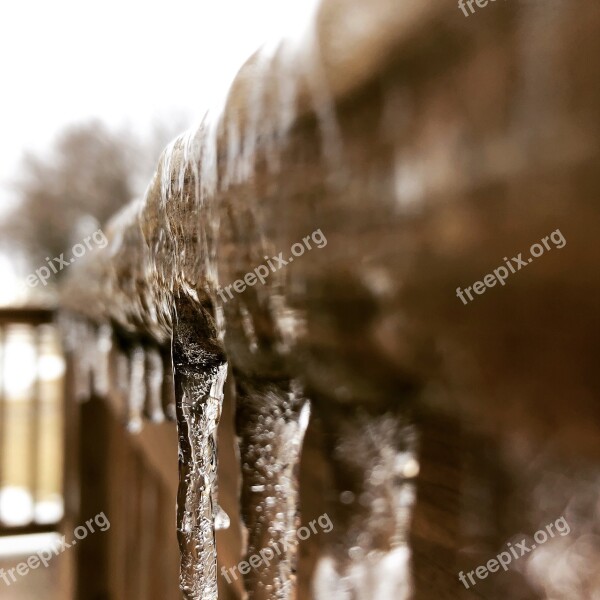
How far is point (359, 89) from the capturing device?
214mm

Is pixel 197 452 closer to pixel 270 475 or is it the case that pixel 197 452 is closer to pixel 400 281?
pixel 270 475

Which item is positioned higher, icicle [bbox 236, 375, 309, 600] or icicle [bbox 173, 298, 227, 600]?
icicle [bbox 173, 298, 227, 600]

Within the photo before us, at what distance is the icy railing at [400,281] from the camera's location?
0.51 feet

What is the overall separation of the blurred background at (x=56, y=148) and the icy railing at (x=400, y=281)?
2.35 m

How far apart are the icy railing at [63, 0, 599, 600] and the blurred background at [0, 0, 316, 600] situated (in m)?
2.35

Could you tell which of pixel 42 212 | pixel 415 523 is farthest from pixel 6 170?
pixel 415 523

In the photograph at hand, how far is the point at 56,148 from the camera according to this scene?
493cm

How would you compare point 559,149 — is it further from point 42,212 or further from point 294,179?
point 42,212

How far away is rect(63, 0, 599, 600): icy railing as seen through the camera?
156 mm

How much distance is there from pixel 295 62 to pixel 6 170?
216 inches

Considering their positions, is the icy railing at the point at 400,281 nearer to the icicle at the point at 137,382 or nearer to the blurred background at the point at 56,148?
the icicle at the point at 137,382

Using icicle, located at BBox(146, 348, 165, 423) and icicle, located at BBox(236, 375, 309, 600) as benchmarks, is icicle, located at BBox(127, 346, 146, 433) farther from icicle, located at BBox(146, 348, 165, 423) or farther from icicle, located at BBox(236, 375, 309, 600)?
icicle, located at BBox(236, 375, 309, 600)

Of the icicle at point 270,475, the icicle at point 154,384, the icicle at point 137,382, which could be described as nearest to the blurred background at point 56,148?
the icicle at point 137,382

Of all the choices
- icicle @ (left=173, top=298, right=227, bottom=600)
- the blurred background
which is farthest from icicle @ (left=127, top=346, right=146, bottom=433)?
the blurred background
